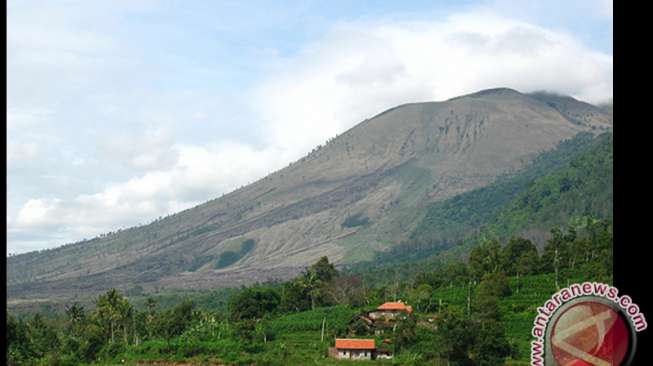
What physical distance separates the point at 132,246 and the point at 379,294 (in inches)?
1847

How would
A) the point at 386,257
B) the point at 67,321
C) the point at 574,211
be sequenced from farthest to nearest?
the point at 386,257, the point at 574,211, the point at 67,321

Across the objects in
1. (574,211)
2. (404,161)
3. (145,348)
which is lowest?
(145,348)

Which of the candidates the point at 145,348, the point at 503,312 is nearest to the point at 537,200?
the point at 503,312

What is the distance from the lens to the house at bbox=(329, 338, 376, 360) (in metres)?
15.6

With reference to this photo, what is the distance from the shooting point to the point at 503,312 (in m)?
17.2

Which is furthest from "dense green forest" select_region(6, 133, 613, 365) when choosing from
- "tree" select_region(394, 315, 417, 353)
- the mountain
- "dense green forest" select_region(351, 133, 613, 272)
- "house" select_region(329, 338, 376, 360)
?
the mountain

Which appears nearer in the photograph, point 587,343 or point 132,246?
point 587,343

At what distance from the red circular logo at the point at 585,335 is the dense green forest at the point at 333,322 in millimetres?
12242

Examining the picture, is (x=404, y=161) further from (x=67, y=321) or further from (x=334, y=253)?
(x=67, y=321)

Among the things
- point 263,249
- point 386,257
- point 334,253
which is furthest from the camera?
point 263,249

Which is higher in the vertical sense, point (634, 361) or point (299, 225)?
point (299, 225)

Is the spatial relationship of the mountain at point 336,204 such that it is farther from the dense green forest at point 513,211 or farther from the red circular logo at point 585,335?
the red circular logo at point 585,335

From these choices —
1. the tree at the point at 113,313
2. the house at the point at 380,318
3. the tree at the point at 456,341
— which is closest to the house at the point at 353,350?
the house at the point at 380,318

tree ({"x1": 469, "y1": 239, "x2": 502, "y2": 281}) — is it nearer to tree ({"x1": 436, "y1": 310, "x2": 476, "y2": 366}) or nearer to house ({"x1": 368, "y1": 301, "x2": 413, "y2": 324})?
house ({"x1": 368, "y1": 301, "x2": 413, "y2": 324})
